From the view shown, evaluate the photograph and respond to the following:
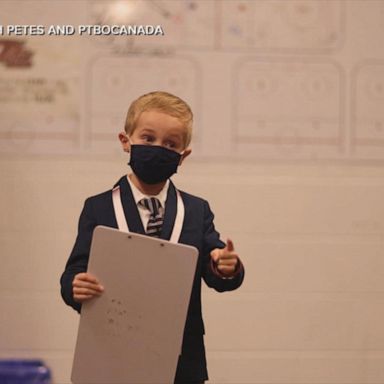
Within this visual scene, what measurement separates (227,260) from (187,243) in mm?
110

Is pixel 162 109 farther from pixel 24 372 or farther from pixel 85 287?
pixel 24 372

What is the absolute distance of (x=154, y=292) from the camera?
1.20 m

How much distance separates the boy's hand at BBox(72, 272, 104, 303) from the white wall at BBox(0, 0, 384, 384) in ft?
3.05

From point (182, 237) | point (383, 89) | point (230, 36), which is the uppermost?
point (230, 36)

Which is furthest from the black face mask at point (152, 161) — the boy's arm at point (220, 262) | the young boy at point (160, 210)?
the boy's arm at point (220, 262)

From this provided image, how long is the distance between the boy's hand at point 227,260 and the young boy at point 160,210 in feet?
0.08

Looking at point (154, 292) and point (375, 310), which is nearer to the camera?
point (154, 292)

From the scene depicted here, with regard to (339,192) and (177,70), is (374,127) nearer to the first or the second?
(339,192)

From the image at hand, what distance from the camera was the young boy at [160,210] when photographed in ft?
4.06

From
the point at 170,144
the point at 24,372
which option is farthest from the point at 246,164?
the point at 24,372

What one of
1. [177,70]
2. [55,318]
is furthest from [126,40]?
[55,318]

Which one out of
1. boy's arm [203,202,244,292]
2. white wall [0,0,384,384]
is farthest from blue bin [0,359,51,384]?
boy's arm [203,202,244,292]

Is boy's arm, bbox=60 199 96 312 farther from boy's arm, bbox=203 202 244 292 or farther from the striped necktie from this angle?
boy's arm, bbox=203 202 244 292

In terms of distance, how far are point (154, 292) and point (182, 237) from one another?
4.8 inches
